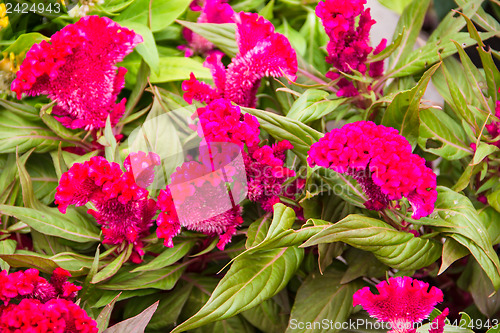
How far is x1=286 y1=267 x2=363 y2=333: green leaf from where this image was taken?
2.75 feet

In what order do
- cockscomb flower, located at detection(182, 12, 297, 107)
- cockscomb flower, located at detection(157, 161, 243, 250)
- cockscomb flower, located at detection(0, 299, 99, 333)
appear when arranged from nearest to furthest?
1. cockscomb flower, located at detection(0, 299, 99, 333)
2. cockscomb flower, located at detection(157, 161, 243, 250)
3. cockscomb flower, located at detection(182, 12, 297, 107)

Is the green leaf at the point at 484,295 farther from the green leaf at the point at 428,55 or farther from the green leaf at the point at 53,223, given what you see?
the green leaf at the point at 53,223

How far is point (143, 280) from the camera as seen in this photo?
0.84 meters

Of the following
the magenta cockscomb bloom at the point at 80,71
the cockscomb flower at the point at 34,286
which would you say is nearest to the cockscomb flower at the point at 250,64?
the magenta cockscomb bloom at the point at 80,71

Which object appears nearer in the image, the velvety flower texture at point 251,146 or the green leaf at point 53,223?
the velvety flower texture at point 251,146

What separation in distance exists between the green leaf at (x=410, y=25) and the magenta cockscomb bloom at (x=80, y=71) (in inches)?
20.3

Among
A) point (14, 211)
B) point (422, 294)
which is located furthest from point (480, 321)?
point (14, 211)

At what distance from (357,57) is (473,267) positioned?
1.55 ft

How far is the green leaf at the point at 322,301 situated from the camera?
0.84 m

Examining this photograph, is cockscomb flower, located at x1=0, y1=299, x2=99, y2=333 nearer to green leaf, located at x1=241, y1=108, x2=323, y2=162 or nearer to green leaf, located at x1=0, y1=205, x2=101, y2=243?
green leaf, located at x1=0, y1=205, x2=101, y2=243

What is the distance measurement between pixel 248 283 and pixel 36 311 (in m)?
0.30

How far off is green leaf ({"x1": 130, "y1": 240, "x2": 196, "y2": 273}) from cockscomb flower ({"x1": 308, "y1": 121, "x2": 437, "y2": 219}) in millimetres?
309

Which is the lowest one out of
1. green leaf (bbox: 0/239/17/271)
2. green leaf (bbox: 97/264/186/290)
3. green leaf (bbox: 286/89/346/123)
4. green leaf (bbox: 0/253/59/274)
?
green leaf (bbox: 0/239/17/271)

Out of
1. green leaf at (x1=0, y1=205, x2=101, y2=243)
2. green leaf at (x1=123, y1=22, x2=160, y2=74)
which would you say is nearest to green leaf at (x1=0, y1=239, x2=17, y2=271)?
green leaf at (x1=0, y1=205, x2=101, y2=243)
